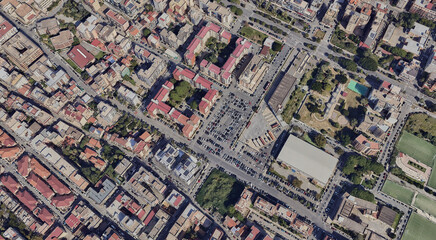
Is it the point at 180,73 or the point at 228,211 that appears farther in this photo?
the point at 180,73

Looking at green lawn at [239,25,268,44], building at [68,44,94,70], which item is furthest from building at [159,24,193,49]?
building at [68,44,94,70]

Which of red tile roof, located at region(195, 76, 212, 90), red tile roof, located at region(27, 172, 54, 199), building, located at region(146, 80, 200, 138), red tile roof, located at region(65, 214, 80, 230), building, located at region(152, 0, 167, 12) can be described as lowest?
red tile roof, located at region(65, 214, 80, 230)

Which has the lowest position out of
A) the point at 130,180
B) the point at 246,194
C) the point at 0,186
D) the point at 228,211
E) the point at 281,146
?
the point at 0,186

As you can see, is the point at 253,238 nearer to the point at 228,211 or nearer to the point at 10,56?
the point at 228,211

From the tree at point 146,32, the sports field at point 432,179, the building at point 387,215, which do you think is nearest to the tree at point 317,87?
the building at point 387,215

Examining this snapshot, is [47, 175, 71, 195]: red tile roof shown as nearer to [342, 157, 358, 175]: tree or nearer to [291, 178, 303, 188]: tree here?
[291, 178, 303, 188]: tree

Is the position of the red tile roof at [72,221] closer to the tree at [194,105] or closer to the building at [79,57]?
the tree at [194,105]

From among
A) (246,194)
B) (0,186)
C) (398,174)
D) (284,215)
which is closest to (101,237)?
(0,186)
